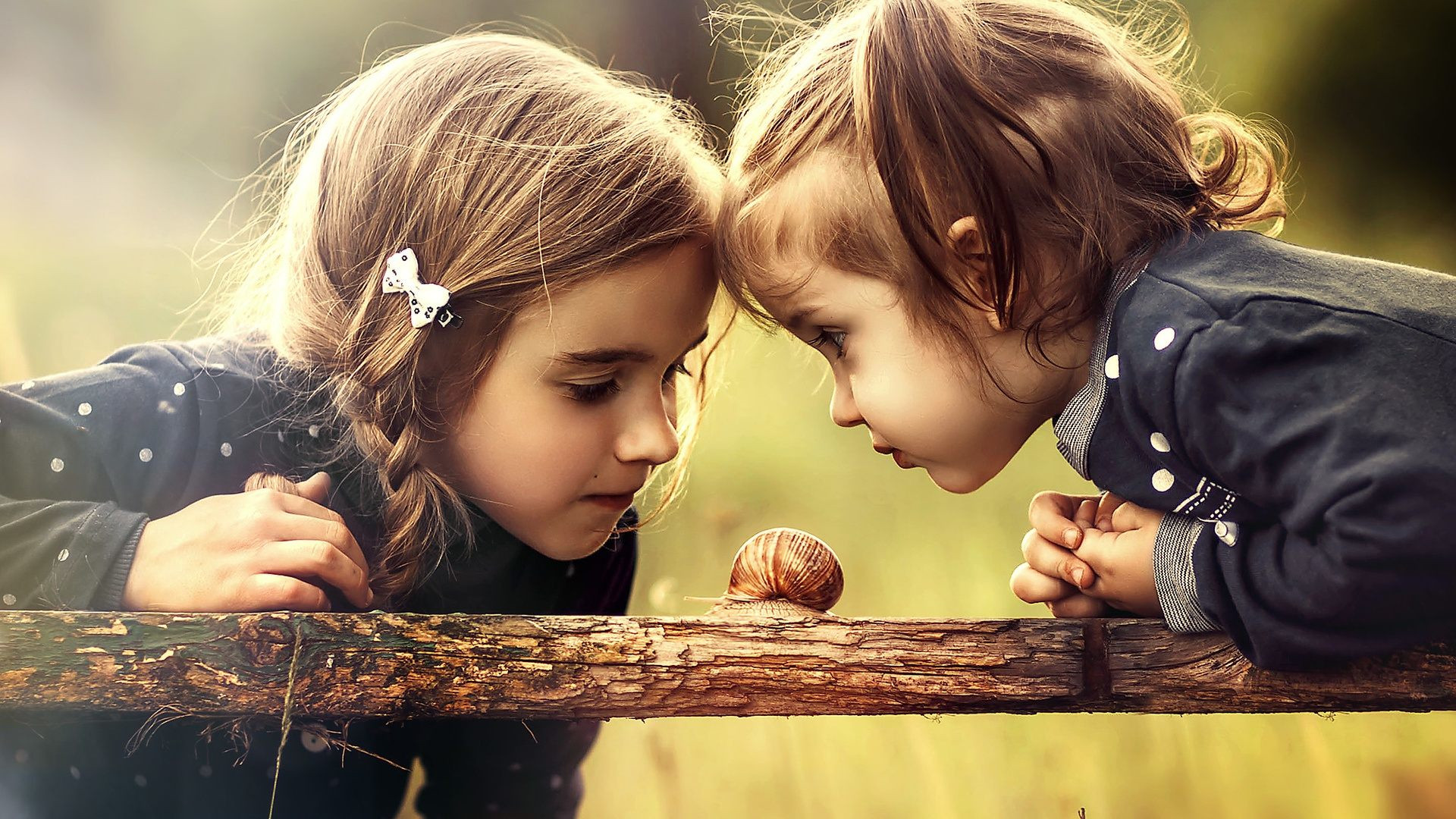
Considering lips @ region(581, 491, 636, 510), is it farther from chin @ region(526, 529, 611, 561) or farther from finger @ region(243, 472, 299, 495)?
finger @ region(243, 472, 299, 495)

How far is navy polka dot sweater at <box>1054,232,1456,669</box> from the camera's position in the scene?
1.56 ft

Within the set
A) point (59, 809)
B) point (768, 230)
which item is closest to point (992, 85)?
point (768, 230)

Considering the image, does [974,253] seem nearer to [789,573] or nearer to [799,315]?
[799,315]

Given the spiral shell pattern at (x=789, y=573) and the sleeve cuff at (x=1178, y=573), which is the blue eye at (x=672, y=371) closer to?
the spiral shell pattern at (x=789, y=573)

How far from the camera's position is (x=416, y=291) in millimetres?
726

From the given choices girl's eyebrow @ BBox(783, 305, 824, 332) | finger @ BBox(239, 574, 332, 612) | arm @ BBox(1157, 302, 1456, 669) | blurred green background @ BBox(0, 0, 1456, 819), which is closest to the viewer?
arm @ BBox(1157, 302, 1456, 669)

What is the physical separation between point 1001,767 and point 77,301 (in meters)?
1.31

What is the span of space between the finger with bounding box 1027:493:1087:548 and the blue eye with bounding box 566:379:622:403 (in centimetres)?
29

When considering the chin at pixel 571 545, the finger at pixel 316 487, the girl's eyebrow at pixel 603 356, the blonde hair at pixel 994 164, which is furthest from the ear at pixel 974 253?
the finger at pixel 316 487

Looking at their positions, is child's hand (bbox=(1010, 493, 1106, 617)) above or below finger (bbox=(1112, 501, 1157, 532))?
below

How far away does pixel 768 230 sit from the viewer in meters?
0.69

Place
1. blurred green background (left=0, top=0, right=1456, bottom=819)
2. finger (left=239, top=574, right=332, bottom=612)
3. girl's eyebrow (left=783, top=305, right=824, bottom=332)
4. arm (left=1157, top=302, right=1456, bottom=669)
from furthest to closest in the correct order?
blurred green background (left=0, top=0, right=1456, bottom=819) < girl's eyebrow (left=783, top=305, right=824, bottom=332) < finger (left=239, top=574, right=332, bottom=612) < arm (left=1157, top=302, right=1456, bottom=669)

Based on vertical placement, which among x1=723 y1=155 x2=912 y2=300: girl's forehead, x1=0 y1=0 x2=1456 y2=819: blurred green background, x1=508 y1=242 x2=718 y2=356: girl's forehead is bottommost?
x1=0 y1=0 x2=1456 y2=819: blurred green background

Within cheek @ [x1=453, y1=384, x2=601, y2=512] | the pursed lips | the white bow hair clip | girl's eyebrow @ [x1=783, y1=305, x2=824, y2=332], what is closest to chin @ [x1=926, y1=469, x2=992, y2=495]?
the pursed lips
